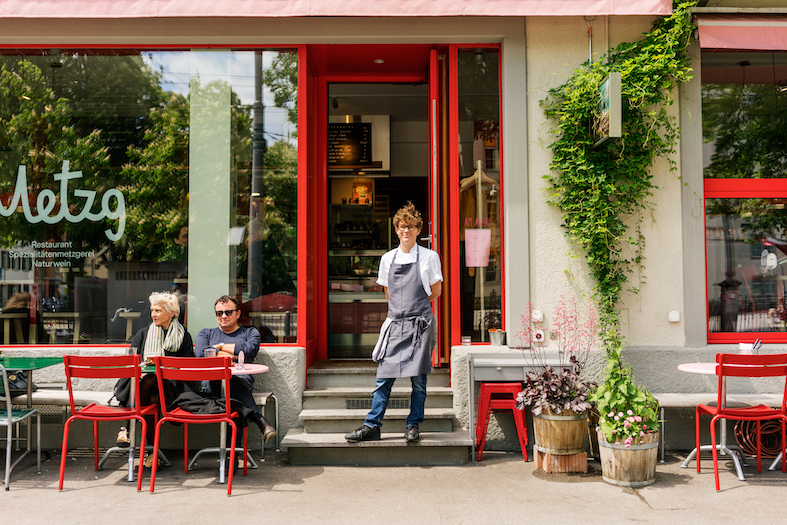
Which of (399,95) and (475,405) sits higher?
(399,95)

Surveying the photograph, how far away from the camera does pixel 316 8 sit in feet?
18.1

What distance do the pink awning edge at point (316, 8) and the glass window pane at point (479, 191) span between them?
0.64 metres

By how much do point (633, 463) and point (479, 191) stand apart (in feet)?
9.22

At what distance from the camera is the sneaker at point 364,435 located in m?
5.09

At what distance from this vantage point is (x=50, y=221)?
6.16 m

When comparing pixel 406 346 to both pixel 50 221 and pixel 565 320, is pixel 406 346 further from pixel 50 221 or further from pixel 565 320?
pixel 50 221

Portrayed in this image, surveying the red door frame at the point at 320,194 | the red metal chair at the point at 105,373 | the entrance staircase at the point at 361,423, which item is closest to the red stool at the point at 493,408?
the entrance staircase at the point at 361,423

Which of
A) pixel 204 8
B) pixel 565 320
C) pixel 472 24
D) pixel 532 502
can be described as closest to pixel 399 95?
pixel 472 24

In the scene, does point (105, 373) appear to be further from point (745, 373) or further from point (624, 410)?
point (745, 373)

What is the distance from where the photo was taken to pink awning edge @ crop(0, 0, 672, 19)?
547cm

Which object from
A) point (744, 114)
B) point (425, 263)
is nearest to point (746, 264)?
point (744, 114)

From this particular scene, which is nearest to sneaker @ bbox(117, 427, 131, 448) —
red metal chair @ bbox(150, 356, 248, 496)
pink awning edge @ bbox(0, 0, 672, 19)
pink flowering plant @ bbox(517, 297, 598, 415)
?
red metal chair @ bbox(150, 356, 248, 496)

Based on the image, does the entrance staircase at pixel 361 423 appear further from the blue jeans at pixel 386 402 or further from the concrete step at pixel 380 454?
the blue jeans at pixel 386 402

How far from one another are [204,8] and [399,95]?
3368 mm
